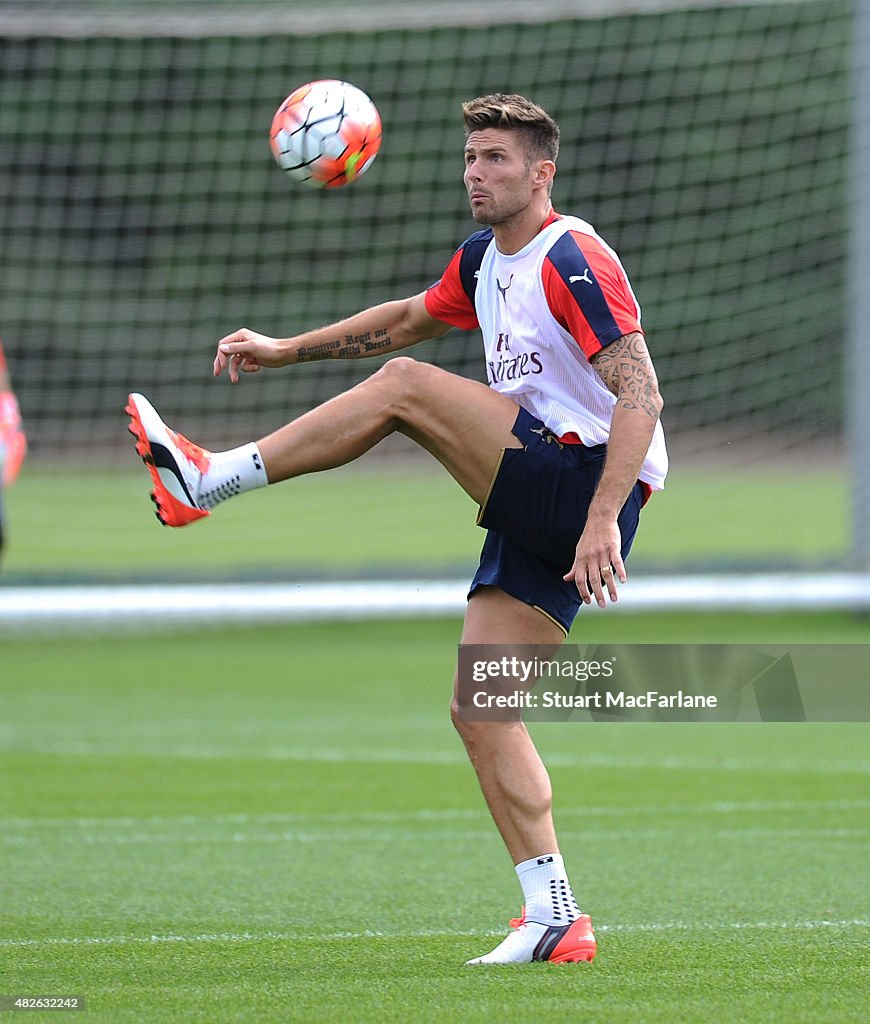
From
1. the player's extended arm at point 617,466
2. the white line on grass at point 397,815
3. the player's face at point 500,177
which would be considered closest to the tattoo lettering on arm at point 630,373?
the player's extended arm at point 617,466

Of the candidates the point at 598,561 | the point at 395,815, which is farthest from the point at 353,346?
the point at 395,815

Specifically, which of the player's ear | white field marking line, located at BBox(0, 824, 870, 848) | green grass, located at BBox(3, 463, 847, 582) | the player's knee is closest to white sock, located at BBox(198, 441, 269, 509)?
the player's knee

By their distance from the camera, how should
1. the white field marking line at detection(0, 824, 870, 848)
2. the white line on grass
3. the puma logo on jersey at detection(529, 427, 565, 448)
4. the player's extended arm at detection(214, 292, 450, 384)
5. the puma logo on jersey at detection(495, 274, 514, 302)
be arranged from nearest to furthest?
the puma logo on jersey at detection(529, 427, 565, 448), the puma logo on jersey at detection(495, 274, 514, 302), the player's extended arm at detection(214, 292, 450, 384), the white field marking line at detection(0, 824, 870, 848), the white line on grass

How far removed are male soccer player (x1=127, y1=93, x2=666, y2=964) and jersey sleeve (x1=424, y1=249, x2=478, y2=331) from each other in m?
0.17

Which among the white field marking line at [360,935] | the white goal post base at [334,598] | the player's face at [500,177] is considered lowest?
the white field marking line at [360,935]

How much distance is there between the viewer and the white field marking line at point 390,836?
809 cm

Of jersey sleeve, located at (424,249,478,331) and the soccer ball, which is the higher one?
the soccer ball

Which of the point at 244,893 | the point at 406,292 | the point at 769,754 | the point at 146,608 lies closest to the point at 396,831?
the point at 244,893

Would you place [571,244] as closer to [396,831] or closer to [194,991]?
[194,991]

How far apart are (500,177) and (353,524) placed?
27324 mm

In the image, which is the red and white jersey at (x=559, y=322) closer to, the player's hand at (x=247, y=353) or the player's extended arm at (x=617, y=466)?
the player's extended arm at (x=617, y=466)

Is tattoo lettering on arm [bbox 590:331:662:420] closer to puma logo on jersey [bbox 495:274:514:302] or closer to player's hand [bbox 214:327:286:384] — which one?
puma logo on jersey [bbox 495:274:514:302]

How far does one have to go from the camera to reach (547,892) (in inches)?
219

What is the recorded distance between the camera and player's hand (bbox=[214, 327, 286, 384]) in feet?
19.4
